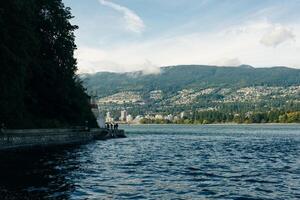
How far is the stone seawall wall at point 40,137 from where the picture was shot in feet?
196

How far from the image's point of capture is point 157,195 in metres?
25.8

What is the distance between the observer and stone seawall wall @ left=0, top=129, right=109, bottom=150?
196ft

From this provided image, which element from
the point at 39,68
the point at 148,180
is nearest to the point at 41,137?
the point at 39,68

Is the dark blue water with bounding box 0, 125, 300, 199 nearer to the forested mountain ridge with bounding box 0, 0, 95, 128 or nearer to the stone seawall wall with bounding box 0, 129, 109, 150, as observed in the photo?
the stone seawall wall with bounding box 0, 129, 109, 150

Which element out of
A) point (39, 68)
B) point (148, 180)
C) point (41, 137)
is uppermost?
point (39, 68)

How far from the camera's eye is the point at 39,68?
78.8 m

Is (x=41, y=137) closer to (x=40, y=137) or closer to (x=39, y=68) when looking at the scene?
(x=40, y=137)

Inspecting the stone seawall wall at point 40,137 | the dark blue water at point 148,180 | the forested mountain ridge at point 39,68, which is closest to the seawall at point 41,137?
the stone seawall wall at point 40,137

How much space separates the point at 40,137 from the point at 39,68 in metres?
12.7

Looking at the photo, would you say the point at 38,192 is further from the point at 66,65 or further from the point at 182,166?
the point at 66,65

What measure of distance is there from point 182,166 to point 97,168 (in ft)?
22.8

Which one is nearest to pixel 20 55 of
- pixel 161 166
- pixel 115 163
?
pixel 115 163

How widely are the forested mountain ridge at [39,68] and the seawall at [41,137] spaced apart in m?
2.70

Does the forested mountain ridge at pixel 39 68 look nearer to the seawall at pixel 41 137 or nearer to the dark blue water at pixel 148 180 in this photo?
the seawall at pixel 41 137
